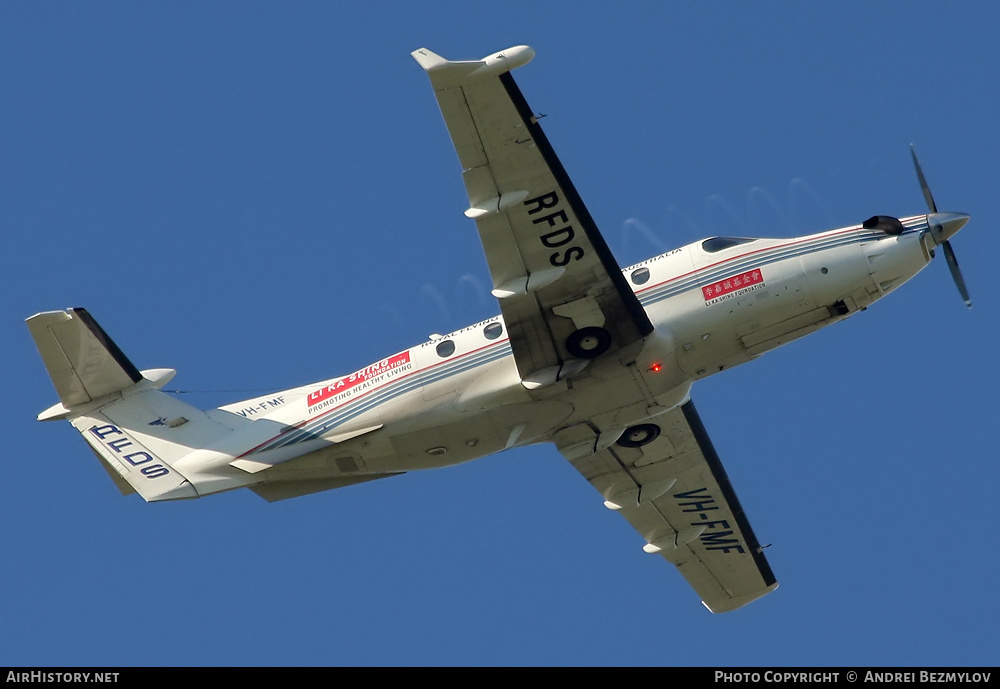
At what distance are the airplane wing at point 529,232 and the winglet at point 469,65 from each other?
0.02m

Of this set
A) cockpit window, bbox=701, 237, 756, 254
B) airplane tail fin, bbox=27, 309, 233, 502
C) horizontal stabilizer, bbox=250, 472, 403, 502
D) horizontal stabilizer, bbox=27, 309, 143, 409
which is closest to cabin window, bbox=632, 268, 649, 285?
cockpit window, bbox=701, 237, 756, 254

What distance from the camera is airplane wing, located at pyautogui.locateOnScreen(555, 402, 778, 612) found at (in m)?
31.6

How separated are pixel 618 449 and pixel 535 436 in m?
3.49

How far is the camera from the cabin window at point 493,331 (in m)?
28.1

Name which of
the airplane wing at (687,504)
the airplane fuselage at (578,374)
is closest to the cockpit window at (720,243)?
the airplane fuselage at (578,374)

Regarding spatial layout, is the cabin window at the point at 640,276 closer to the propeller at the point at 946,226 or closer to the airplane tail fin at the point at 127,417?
the propeller at the point at 946,226

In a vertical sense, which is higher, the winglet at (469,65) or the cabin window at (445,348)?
the winglet at (469,65)

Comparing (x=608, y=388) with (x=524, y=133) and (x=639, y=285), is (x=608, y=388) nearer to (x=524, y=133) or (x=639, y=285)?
(x=639, y=285)

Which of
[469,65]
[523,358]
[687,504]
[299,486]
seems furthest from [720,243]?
[299,486]

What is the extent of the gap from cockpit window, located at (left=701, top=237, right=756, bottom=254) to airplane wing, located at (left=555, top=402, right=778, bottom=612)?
4.54 m

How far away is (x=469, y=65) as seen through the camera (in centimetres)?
2300

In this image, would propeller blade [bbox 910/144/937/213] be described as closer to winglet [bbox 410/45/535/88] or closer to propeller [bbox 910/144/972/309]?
propeller [bbox 910/144/972/309]
